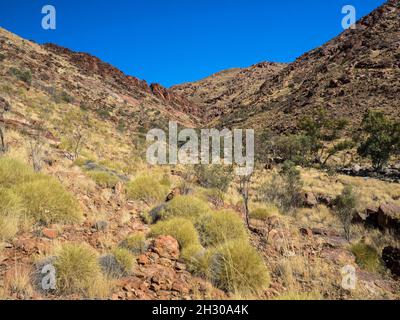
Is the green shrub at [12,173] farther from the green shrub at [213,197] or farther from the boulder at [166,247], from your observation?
the green shrub at [213,197]

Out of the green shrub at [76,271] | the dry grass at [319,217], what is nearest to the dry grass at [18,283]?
the green shrub at [76,271]

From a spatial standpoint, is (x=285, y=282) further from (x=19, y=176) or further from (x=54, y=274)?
(x=19, y=176)

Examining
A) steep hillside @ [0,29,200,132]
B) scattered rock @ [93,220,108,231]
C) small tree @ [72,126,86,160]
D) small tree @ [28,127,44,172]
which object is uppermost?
steep hillside @ [0,29,200,132]

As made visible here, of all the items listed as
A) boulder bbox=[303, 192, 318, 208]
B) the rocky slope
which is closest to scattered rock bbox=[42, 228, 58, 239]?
boulder bbox=[303, 192, 318, 208]

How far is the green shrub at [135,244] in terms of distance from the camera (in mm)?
4891

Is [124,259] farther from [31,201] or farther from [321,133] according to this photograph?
[321,133]

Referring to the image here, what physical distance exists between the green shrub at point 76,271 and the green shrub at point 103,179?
4.21 m

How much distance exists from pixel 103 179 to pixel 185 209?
2.77 metres

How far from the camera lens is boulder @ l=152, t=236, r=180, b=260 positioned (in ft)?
15.8

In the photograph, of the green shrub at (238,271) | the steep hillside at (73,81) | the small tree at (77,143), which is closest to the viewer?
the green shrub at (238,271)

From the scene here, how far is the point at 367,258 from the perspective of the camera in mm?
5977

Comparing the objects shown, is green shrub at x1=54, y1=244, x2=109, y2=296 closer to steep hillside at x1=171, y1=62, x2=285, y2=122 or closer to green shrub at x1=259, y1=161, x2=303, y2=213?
green shrub at x1=259, y1=161, x2=303, y2=213

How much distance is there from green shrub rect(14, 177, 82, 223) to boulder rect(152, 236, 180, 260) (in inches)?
59.1
